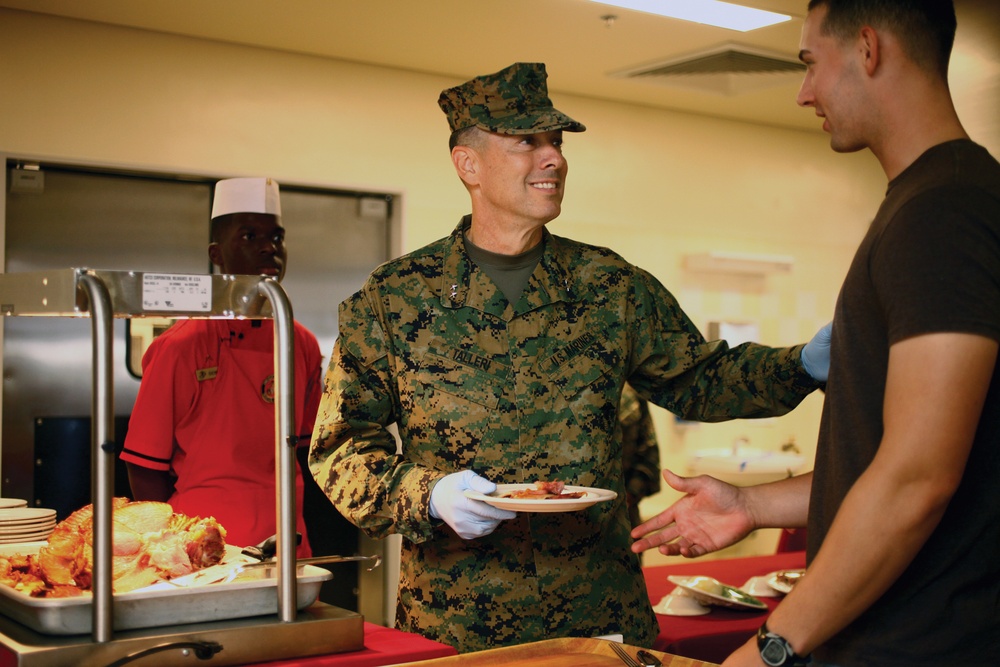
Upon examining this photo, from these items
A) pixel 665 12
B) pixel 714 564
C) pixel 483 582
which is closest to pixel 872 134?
pixel 483 582

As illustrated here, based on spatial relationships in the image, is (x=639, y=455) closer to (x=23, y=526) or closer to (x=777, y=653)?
(x=23, y=526)

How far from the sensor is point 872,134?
4.93 feet

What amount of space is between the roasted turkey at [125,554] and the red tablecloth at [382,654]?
0.24m

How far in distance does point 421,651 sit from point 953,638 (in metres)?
0.83

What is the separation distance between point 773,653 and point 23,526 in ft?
5.63

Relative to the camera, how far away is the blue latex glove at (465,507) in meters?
1.98

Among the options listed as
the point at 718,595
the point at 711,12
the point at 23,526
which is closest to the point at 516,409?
the point at 718,595

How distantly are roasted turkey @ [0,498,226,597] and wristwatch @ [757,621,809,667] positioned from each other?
3.12 feet

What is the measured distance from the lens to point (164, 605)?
1646 millimetres

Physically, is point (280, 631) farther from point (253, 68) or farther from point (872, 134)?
point (253, 68)

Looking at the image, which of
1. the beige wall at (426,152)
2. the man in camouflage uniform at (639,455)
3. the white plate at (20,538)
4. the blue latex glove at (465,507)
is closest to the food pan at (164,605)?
the blue latex glove at (465,507)

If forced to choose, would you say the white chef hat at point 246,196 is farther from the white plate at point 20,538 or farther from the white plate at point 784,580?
the white plate at point 784,580

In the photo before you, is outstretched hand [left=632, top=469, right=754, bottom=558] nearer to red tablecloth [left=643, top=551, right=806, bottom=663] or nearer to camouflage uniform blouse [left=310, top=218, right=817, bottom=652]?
camouflage uniform blouse [left=310, top=218, right=817, bottom=652]

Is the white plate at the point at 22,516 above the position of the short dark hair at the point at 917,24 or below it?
below
